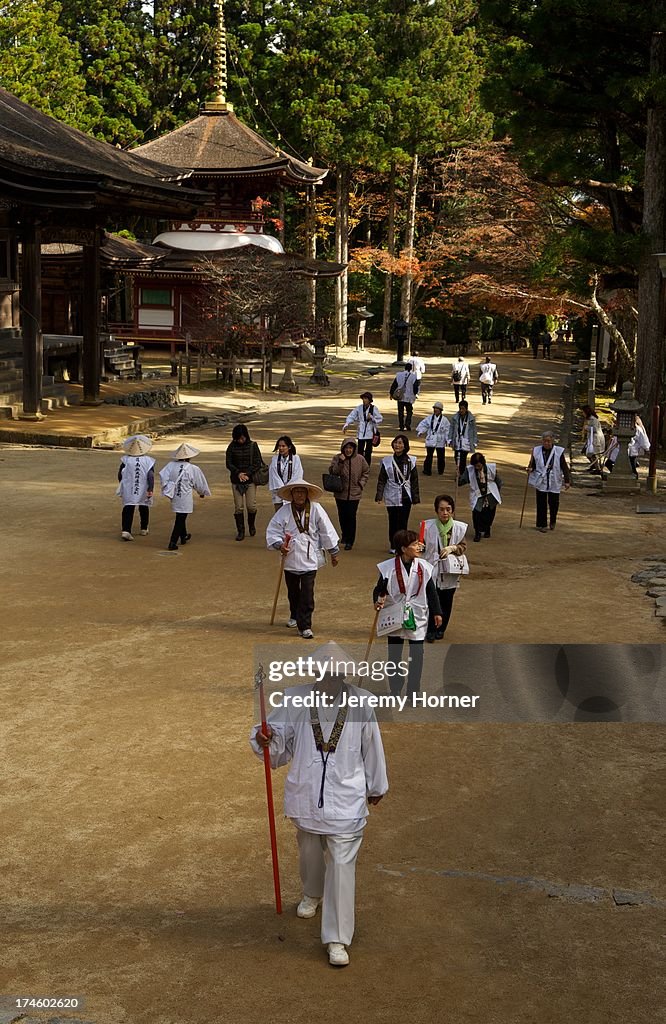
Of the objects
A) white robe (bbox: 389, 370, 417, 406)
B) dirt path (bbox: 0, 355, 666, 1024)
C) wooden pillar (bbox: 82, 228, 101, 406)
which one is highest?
wooden pillar (bbox: 82, 228, 101, 406)

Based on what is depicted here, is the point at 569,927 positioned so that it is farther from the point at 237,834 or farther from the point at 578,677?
the point at 578,677

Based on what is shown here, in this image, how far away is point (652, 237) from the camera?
79.7 feet

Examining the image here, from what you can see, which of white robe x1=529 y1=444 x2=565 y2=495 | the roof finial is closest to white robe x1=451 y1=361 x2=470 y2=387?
white robe x1=529 y1=444 x2=565 y2=495

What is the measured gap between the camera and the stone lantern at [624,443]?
20531mm

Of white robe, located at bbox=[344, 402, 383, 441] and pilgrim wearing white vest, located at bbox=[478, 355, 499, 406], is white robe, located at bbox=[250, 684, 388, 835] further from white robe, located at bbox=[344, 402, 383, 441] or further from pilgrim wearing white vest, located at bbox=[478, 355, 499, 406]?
pilgrim wearing white vest, located at bbox=[478, 355, 499, 406]

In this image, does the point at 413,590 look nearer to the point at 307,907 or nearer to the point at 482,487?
the point at 307,907

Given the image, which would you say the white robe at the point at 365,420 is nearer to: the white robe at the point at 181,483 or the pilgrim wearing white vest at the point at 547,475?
the pilgrim wearing white vest at the point at 547,475

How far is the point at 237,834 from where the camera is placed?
23.9ft

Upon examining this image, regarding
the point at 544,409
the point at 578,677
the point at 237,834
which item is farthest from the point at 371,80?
the point at 237,834

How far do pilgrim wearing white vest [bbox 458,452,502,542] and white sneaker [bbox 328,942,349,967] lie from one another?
33.0ft

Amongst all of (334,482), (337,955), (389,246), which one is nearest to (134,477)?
(334,482)

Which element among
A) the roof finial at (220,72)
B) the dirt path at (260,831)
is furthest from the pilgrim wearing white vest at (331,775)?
the roof finial at (220,72)

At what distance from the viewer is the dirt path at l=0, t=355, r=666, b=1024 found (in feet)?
18.7

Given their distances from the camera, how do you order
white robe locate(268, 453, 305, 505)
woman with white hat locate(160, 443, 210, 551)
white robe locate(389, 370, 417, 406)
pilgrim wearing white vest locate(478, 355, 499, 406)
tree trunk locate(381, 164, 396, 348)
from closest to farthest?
white robe locate(268, 453, 305, 505) < woman with white hat locate(160, 443, 210, 551) < white robe locate(389, 370, 417, 406) < pilgrim wearing white vest locate(478, 355, 499, 406) < tree trunk locate(381, 164, 396, 348)
